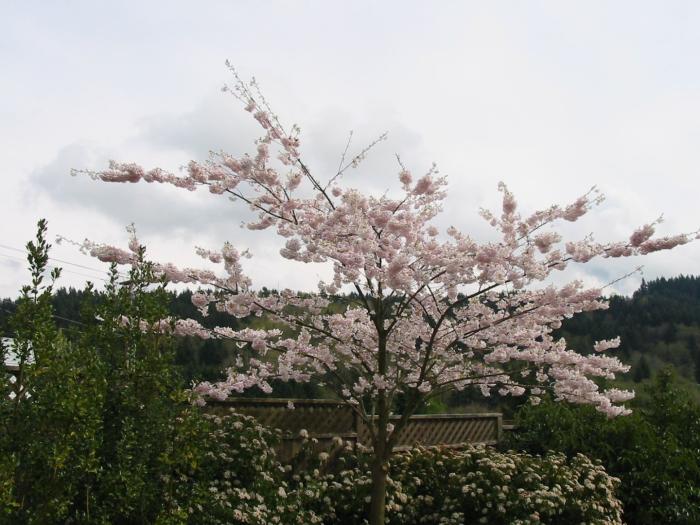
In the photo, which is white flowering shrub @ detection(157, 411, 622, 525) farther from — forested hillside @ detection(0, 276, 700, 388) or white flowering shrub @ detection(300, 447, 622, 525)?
forested hillside @ detection(0, 276, 700, 388)

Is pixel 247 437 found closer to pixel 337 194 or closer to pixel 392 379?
pixel 392 379

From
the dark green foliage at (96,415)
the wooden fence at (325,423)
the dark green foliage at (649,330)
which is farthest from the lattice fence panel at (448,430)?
the dark green foliage at (649,330)

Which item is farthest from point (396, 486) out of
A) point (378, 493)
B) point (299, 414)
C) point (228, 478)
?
point (228, 478)

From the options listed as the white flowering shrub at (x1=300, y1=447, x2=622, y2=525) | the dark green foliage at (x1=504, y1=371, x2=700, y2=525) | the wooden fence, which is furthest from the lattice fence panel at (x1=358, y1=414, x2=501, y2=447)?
the white flowering shrub at (x1=300, y1=447, x2=622, y2=525)

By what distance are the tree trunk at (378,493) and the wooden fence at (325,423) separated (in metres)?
1.33

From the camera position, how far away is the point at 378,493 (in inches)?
252

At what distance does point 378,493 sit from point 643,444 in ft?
14.9

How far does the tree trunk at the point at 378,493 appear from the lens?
6.35 m

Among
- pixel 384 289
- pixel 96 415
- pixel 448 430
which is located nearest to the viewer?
pixel 96 415

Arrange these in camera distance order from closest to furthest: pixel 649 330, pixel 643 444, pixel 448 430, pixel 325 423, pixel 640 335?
1. pixel 325 423
2. pixel 643 444
3. pixel 448 430
4. pixel 640 335
5. pixel 649 330

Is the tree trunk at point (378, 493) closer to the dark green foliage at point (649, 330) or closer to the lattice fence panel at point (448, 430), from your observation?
the lattice fence panel at point (448, 430)

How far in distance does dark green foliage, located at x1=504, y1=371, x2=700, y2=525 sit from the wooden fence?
1.15 metres

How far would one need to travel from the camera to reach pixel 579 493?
757 centimetres

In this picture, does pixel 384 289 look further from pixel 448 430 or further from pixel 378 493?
pixel 448 430
